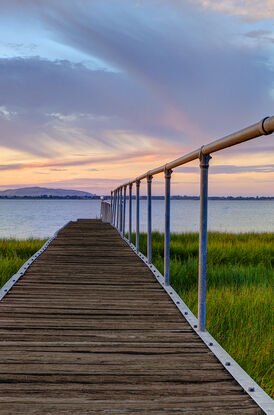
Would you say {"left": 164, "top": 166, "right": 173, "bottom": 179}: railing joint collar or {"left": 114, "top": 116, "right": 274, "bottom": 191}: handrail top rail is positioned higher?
{"left": 114, "top": 116, "right": 274, "bottom": 191}: handrail top rail

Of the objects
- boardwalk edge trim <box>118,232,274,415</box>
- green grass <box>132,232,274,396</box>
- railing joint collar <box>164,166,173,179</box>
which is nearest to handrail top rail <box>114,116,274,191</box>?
railing joint collar <box>164,166,173,179</box>

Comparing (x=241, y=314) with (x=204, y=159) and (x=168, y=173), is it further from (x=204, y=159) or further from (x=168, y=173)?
(x=204, y=159)

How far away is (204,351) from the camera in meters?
2.38

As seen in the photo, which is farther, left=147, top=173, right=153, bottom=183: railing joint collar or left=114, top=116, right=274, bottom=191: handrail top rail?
left=147, top=173, right=153, bottom=183: railing joint collar

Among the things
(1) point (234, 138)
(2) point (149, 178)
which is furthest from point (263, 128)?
(2) point (149, 178)

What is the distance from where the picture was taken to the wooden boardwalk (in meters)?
1.77

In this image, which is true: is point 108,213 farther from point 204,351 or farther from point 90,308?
point 204,351

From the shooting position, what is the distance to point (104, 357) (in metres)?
2.26

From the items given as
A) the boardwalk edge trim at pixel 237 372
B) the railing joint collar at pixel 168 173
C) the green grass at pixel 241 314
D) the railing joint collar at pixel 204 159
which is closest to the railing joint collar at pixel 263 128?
the railing joint collar at pixel 204 159

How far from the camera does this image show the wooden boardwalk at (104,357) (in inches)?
69.8

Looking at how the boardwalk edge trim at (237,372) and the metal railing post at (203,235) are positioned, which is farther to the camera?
the metal railing post at (203,235)

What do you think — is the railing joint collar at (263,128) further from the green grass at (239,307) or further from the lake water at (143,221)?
the lake water at (143,221)

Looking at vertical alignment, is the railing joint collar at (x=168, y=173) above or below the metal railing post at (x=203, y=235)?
above

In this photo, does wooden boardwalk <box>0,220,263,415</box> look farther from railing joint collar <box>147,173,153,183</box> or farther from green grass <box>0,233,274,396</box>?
railing joint collar <box>147,173,153,183</box>
